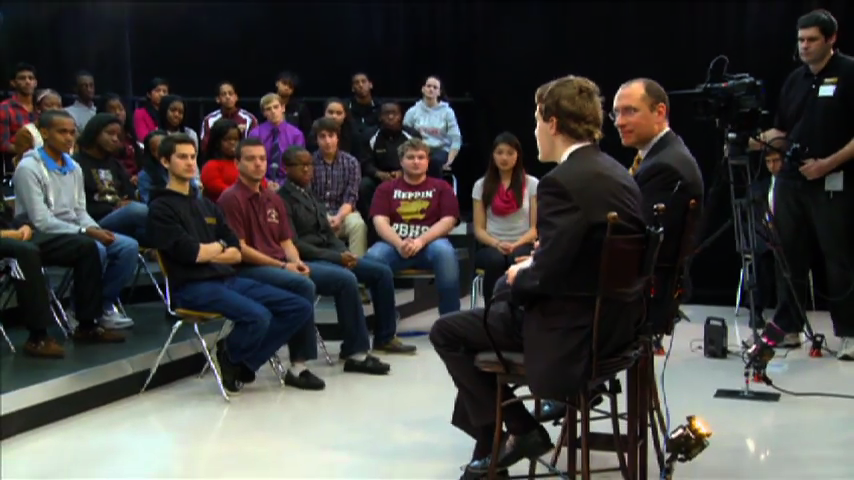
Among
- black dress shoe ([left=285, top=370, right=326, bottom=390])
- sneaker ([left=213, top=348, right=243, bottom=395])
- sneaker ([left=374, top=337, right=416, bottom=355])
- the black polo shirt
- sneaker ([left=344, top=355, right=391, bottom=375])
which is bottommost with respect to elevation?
sneaker ([left=374, top=337, right=416, bottom=355])

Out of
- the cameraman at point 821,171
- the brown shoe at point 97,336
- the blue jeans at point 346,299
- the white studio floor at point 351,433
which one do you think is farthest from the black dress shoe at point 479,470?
the cameraman at point 821,171

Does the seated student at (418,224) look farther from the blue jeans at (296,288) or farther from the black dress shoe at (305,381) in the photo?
the black dress shoe at (305,381)

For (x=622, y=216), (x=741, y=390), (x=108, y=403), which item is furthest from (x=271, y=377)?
(x=622, y=216)

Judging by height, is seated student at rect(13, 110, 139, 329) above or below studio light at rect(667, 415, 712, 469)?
above

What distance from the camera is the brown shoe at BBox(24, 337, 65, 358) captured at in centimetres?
423

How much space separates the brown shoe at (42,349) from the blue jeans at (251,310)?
59 cm

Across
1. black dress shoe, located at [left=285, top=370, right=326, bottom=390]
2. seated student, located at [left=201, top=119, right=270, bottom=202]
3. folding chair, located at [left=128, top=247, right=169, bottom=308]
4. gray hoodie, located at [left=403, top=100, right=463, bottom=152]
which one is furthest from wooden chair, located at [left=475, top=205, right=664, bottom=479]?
gray hoodie, located at [left=403, top=100, right=463, bottom=152]

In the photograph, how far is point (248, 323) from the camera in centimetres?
439

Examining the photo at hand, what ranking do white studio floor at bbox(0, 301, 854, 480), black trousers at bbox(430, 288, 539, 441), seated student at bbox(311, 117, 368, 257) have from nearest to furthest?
1. black trousers at bbox(430, 288, 539, 441)
2. white studio floor at bbox(0, 301, 854, 480)
3. seated student at bbox(311, 117, 368, 257)

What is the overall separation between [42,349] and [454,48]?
543 cm

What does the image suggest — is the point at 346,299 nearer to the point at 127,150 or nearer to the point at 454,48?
the point at 127,150

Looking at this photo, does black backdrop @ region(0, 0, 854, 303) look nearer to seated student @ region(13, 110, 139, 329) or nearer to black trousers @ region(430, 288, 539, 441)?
seated student @ region(13, 110, 139, 329)

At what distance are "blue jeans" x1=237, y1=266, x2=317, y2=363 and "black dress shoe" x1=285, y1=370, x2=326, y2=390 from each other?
0.10 meters

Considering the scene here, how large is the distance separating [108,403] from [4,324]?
2.74ft
